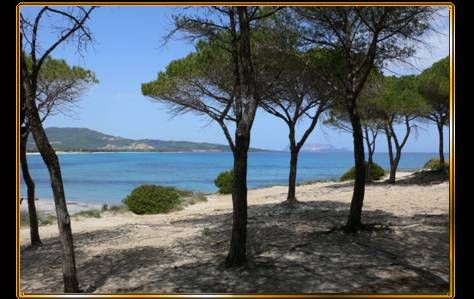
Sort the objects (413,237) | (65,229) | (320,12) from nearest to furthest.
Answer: (65,229) < (413,237) < (320,12)

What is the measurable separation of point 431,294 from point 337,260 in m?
1.57

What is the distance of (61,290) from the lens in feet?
19.2

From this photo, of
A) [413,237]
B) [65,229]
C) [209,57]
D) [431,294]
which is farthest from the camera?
[209,57]

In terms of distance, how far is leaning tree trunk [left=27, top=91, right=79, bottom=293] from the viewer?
16.5 feet

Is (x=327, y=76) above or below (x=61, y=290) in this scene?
above

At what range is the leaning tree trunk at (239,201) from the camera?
6012mm

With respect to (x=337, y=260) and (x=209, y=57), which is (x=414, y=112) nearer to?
(x=209, y=57)

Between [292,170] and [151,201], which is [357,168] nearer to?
[292,170]

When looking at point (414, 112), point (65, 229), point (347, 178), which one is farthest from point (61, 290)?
point (347, 178)

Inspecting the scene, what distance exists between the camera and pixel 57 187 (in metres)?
5.18

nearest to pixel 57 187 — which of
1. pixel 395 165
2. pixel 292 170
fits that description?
pixel 292 170

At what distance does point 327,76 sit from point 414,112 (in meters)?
9.99
